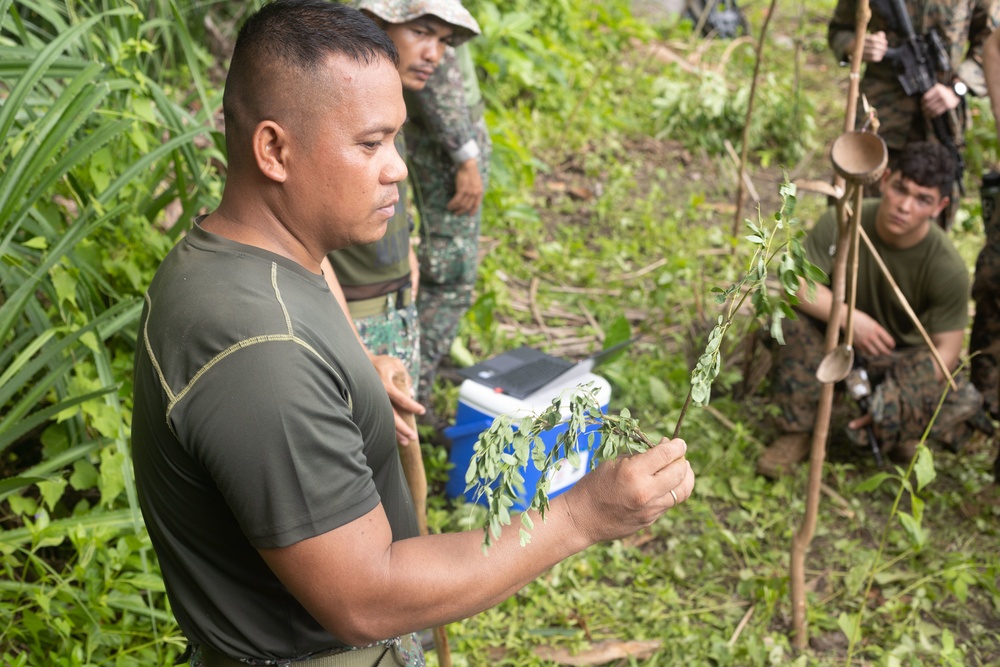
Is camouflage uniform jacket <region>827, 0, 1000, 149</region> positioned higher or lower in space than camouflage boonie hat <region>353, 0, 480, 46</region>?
lower

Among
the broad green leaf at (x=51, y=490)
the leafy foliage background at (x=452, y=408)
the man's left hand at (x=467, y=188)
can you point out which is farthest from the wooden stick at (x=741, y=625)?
the broad green leaf at (x=51, y=490)

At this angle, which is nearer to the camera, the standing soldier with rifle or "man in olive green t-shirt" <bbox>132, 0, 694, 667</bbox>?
"man in olive green t-shirt" <bbox>132, 0, 694, 667</bbox>

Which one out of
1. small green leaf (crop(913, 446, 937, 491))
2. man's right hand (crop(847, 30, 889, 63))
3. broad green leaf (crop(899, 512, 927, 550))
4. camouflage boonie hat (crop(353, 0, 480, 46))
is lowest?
broad green leaf (crop(899, 512, 927, 550))

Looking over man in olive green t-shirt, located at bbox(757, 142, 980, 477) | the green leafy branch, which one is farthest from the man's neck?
man in olive green t-shirt, located at bbox(757, 142, 980, 477)

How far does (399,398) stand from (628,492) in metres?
0.89

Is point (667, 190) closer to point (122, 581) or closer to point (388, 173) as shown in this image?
point (122, 581)

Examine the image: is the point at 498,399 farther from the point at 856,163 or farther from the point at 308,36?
the point at 308,36

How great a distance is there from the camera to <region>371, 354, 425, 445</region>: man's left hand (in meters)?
2.05

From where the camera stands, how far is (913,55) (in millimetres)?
4516

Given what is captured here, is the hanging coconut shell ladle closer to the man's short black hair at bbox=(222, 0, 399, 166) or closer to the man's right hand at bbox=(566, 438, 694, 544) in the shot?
the man's right hand at bbox=(566, 438, 694, 544)

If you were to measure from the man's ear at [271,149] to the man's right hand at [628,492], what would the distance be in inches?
25.6

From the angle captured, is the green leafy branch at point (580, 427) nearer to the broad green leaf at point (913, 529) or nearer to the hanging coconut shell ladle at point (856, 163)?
the hanging coconut shell ladle at point (856, 163)

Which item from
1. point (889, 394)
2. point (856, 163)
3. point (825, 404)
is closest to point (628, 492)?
point (856, 163)

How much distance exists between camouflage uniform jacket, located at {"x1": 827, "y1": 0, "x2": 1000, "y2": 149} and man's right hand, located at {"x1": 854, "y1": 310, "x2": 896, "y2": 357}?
1.32 meters
